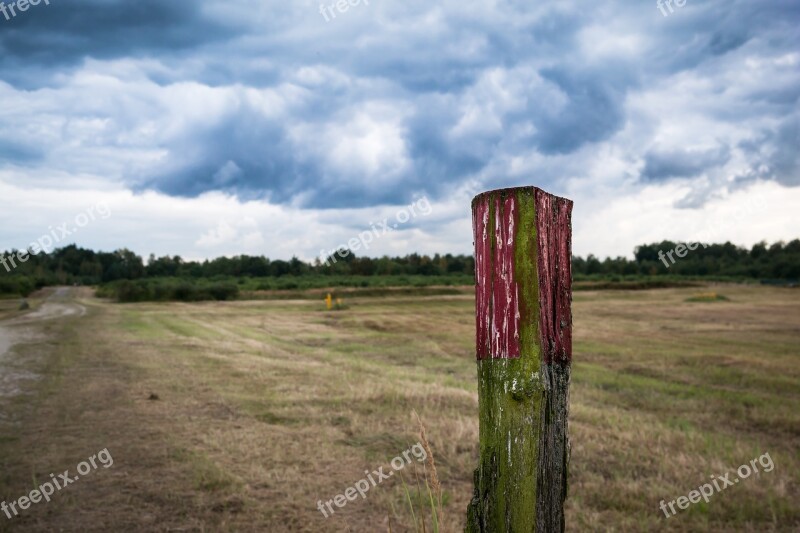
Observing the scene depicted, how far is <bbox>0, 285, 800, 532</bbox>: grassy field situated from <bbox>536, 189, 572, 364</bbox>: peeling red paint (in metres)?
1.01

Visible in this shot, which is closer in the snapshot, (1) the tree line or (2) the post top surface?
(2) the post top surface

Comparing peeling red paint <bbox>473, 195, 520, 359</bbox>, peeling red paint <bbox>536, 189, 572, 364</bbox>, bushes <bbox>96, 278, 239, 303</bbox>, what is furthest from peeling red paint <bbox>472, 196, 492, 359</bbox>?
bushes <bbox>96, 278, 239, 303</bbox>

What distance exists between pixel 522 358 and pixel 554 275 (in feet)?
1.39

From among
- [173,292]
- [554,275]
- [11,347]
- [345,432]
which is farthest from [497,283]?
[173,292]

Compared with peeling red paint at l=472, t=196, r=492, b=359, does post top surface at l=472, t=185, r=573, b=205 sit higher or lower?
higher

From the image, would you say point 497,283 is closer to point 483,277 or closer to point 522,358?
point 483,277

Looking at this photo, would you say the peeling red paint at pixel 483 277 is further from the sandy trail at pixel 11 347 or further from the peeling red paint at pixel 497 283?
the sandy trail at pixel 11 347

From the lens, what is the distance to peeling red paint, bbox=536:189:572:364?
2688mm

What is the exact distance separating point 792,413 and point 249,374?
11.2m

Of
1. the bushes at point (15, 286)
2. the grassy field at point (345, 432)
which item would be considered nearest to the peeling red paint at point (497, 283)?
the grassy field at point (345, 432)

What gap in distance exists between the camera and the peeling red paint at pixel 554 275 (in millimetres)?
2688

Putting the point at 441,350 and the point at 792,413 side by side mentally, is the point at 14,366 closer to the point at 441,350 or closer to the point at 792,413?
the point at 441,350

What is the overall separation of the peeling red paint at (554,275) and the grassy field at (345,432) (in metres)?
1.01

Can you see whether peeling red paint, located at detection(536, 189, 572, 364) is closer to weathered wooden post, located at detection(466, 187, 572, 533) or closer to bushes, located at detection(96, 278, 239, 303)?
weathered wooden post, located at detection(466, 187, 572, 533)
